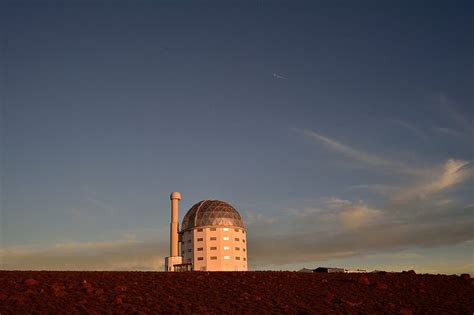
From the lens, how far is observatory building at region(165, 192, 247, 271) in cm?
6956

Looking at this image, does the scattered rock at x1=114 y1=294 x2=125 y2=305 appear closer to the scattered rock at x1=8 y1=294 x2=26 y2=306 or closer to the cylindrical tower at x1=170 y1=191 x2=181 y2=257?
the scattered rock at x1=8 y1=294 x2=26 y2=306

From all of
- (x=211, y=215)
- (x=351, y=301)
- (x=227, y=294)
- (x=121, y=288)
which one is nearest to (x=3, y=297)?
(x=121, y=288)

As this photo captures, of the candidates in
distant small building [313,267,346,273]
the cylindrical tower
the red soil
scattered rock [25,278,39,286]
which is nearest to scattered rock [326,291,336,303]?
the red soil

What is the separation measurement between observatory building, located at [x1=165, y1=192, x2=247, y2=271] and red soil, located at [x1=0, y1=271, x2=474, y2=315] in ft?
149

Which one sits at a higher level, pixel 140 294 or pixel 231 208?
pixel 231 208

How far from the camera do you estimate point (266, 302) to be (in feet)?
57.5

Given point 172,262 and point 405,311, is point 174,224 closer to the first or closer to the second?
point 172,262

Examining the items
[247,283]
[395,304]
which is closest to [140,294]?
[247,283]

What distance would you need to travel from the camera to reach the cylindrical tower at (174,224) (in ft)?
238

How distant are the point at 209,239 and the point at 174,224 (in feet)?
21.4

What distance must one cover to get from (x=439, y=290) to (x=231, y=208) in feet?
178

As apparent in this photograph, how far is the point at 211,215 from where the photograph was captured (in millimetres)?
71500

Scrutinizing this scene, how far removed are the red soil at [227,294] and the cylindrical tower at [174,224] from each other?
48829 millimetres

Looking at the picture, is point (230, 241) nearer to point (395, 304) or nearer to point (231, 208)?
point (231, 208)
